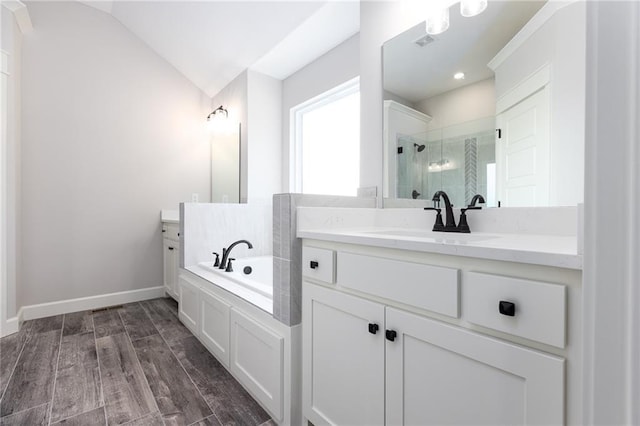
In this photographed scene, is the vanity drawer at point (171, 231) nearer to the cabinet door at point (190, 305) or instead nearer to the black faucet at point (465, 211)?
the cabinet door at point (190, 305)

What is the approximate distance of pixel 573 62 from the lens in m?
1.04

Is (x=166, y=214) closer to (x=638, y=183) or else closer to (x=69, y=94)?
(x=69, y=94)

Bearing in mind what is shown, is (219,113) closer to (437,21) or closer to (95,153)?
(95,153)

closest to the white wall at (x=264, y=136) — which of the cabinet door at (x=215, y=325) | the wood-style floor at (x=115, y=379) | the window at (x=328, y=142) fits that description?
the window at (x=328, y=142)

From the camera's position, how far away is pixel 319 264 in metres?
1.20

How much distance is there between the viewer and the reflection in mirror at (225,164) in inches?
121

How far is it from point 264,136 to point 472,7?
209cm

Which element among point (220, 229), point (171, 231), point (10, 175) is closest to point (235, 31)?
point (220, 229)

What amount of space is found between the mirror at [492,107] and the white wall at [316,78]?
1.07 ft

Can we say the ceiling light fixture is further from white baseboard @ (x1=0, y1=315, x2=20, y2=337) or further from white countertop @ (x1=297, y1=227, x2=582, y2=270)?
white baseboard @ (x1=0, y1=315, x2=20, y2=337)

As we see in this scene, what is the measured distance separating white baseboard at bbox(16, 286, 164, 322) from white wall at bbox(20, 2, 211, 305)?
0.05 m

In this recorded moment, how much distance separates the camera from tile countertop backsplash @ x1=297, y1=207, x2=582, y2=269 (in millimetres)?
685

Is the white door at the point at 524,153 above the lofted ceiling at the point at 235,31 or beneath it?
beneath

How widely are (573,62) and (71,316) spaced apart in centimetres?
377
